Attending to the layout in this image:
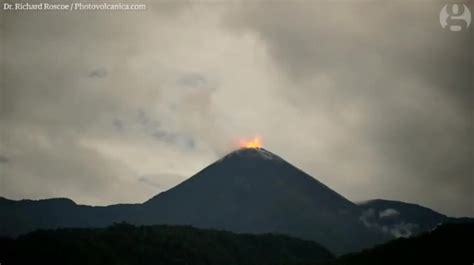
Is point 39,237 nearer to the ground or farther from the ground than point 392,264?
farther from the ground

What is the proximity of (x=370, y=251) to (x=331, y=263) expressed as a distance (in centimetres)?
1130

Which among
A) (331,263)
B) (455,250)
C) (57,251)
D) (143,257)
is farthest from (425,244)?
(57,251)

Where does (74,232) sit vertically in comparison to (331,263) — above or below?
above

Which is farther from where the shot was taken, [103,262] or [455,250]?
[103,262]

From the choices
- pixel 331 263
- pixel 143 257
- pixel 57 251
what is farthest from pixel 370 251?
pixel 57 251

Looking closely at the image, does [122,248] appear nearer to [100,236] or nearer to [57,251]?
[100,236]

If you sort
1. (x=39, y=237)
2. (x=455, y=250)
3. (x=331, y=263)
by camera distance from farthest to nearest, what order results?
(x=39, y=237) < (x=331, y=263) < (x=455, y=250)

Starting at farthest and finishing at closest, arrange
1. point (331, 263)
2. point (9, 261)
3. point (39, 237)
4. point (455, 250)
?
1. point (39, 237)
2. point (9, 261)
3. point (331, 263)
4. point (455, 250)

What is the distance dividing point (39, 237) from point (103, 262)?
24926 millimetres

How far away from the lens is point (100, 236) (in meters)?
199

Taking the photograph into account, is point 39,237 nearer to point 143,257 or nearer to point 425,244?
point 143,257

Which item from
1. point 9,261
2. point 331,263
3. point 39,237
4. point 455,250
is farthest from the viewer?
point 39,237

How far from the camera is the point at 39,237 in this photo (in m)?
191

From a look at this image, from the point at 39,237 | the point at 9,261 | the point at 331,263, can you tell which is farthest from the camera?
the point at 39,237
